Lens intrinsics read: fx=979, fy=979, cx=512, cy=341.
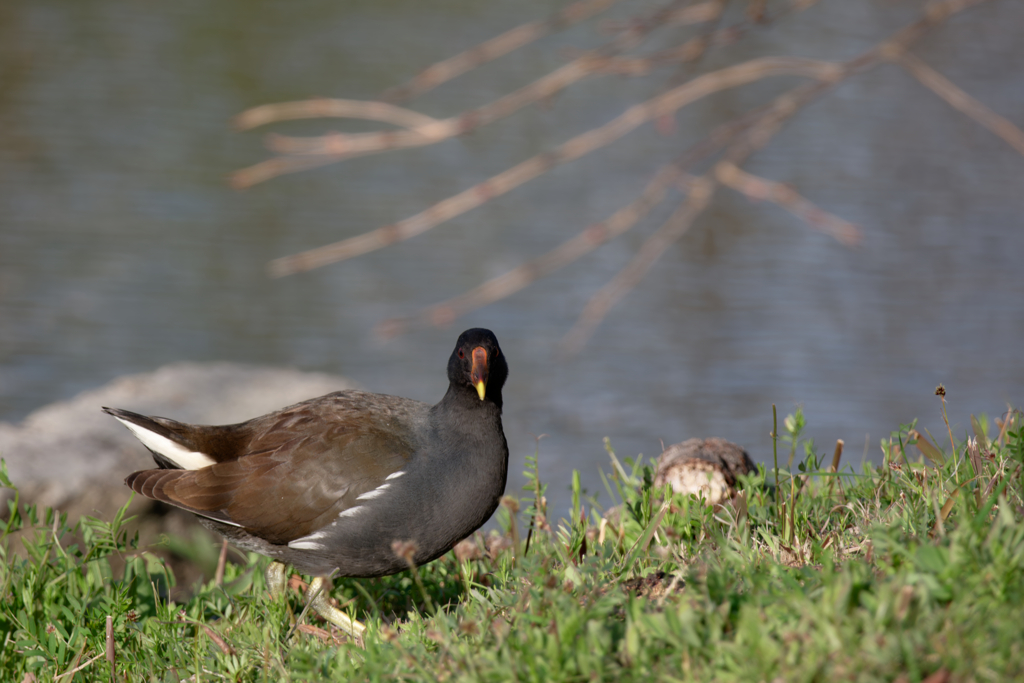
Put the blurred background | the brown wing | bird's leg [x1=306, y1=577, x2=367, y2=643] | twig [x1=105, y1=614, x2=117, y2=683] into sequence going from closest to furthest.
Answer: twig [x1=105, y1=614, x2=117, y2=683], bird's leg [x1=306, y1=577, x2=367, y2=643], the brown wing, the blurred background

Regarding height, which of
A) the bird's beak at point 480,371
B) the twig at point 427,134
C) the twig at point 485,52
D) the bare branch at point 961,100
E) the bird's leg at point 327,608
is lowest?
the bird's leg at point 327,608

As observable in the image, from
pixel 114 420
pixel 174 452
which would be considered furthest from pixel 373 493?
pixel 114 420

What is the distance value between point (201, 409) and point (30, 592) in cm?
270

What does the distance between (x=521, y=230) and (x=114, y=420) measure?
5.24 m

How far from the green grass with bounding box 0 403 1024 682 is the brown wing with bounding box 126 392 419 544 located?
30cm

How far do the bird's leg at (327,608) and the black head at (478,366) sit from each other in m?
0.97

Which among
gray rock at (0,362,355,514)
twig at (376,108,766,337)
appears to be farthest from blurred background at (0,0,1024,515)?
twig at (376,108,766,337)

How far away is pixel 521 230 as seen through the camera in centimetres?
1023

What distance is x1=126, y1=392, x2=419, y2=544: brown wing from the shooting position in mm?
4008

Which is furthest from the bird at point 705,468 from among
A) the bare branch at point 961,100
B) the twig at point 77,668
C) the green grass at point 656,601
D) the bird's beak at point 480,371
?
the twig at point 77,668

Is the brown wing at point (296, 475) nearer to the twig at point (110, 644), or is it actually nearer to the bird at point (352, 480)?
the bird at point (352, 480)

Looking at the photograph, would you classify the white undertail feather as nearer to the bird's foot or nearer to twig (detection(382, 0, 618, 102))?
the bird's foot

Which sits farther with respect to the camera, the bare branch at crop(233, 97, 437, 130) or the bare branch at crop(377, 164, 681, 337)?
the bare branch at crop(377, 164, 681, 337)

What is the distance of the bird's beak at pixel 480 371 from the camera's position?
4.05 metres
